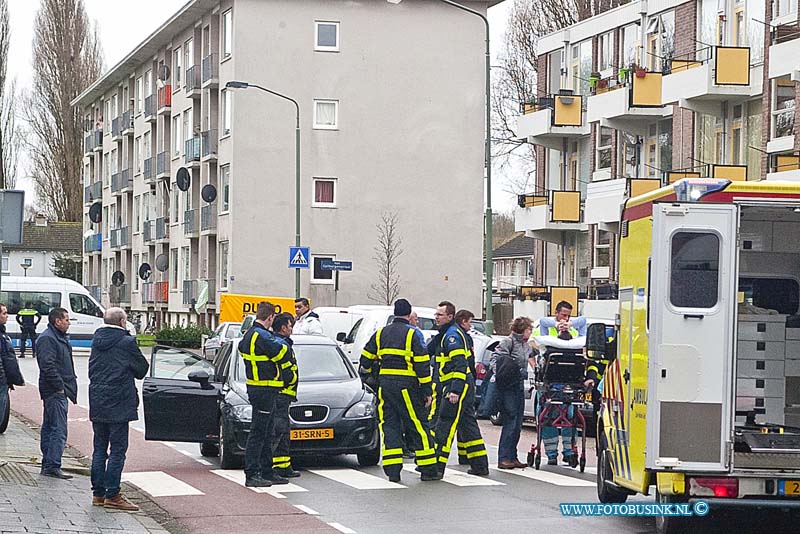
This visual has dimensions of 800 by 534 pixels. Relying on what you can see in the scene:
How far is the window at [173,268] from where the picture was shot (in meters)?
64.8

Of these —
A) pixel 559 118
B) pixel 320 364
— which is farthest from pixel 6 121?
pixel 320 364

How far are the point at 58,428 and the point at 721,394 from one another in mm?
7210

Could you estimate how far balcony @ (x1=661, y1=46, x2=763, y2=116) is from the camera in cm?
3412

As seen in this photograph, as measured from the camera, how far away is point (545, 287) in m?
44.2

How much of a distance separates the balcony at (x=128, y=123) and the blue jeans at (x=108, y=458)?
63.9 m

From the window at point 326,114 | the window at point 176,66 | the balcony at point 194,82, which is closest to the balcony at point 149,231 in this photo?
the window at point 176,66

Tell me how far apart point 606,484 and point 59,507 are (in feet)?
15.8

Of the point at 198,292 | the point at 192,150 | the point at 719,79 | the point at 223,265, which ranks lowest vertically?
the point at 198,292

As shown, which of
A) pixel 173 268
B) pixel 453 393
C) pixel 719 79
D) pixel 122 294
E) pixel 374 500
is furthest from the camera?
pixel 122 294

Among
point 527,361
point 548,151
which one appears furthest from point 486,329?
point 548,151

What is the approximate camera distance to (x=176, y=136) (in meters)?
65.0

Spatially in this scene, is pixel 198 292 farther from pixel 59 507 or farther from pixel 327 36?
pixel 59 507

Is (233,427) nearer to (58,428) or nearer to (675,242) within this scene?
(58,428)

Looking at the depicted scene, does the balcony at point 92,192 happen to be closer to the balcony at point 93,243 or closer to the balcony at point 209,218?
the balcony at point 93,243
